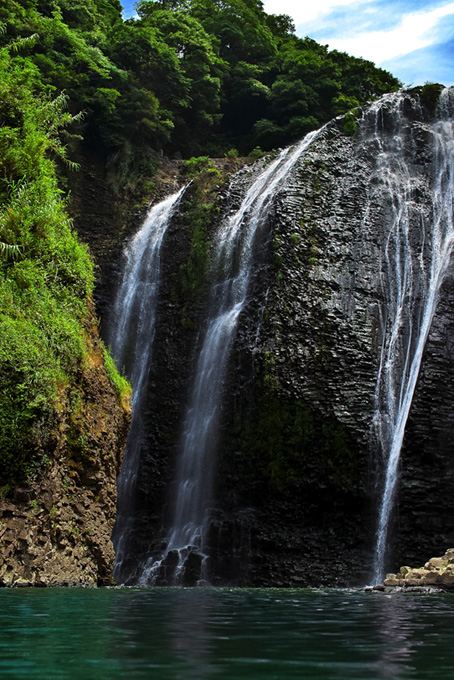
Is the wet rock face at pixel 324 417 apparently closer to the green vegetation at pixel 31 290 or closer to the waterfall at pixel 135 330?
the waterfall at pixel 135 330

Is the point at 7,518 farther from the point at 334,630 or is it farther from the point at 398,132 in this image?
the point at 398,132

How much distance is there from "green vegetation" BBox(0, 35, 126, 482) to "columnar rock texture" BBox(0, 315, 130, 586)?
344 mm

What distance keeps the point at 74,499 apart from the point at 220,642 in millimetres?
6582

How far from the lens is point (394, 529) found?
13.0 meters

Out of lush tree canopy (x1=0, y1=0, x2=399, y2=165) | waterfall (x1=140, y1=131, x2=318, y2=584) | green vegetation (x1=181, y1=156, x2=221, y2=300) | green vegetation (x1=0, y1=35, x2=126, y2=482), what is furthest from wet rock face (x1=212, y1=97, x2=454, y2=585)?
lush tree canopy (x1=0, y1=0, x2=399, y2=165)

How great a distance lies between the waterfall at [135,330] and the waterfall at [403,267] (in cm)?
588

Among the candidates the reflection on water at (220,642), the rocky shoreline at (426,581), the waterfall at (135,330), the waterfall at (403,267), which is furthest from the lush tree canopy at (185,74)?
the reflection on water at (220,642)

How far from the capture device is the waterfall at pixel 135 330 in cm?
1500

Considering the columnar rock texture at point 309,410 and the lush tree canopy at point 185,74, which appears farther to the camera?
the lush tree canopy at point 185,74

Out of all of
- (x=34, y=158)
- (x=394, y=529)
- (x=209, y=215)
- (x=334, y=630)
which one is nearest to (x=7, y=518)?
(x=334, y=630)

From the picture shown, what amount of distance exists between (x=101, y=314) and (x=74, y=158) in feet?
25.9

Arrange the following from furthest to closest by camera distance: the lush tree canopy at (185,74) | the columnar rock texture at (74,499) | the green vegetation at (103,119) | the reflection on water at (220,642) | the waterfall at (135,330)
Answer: the lush tree canopy at (185,74) < the waterfall at (135,330) < the green vegetation at (103,119) < the columnar rock texture at (74,499) < the reflection on water at (220,642)

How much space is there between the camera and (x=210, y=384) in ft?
51.6

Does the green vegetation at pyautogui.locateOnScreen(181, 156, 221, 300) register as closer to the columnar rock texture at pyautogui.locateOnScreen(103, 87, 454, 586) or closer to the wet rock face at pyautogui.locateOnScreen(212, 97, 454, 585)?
the columnar rock texture at pyautogui.locateOnScreen(103, 87, 454, 586)
